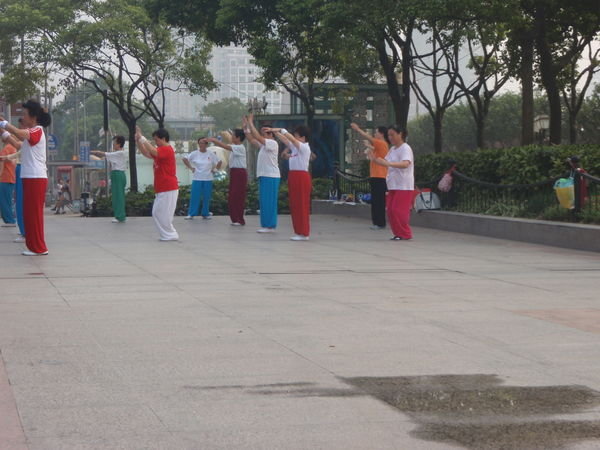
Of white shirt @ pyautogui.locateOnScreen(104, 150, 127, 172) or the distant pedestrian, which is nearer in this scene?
the distant pedestrian

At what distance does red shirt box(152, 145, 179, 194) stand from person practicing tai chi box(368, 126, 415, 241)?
299 centimetres

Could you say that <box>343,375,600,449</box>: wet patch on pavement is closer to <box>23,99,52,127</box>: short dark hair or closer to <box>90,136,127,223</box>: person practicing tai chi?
<box>23,99,52,127</box>: short dark hair

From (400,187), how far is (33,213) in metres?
5.73

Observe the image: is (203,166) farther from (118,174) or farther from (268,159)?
(268,159)

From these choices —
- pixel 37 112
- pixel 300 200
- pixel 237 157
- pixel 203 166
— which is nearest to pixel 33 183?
pixel 37 112

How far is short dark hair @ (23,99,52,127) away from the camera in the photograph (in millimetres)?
13477

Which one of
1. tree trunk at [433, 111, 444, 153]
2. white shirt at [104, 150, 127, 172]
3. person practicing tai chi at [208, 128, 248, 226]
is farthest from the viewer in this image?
tree trunk at [433, 111, 444, 153]

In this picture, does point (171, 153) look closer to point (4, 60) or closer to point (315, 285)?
point (315, 285)

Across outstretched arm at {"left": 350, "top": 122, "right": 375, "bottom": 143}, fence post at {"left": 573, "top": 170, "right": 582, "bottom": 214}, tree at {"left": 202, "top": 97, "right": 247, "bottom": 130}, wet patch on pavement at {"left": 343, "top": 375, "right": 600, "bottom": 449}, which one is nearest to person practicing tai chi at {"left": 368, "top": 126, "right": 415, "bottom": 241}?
outstretched arm at {"left": 350, "top": 122, "right": 375, "bottom": 143}

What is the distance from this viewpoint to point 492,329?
7531 millimetres

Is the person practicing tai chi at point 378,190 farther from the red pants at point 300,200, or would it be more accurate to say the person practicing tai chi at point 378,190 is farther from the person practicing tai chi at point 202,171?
the person practicing tai chi at point 202,171

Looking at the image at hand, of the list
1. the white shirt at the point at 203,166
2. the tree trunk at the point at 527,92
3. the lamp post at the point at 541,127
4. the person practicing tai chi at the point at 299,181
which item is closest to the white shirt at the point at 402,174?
the person practicing tai chi at the point at 299,181

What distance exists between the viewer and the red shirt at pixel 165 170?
16734 millimetres

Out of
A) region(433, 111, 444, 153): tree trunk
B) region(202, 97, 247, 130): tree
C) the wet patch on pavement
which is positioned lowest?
the wet patch on pavement
